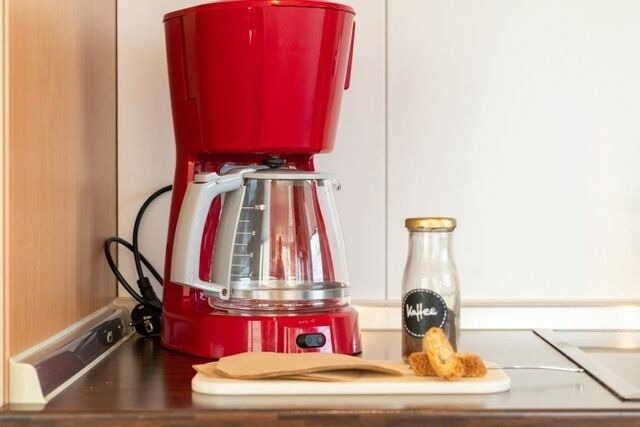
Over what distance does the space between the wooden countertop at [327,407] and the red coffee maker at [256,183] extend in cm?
15

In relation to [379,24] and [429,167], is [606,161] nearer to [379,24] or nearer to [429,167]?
[429,167]

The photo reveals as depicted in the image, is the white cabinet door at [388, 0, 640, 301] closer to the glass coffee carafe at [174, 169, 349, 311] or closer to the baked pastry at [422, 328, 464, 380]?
the glass coffee carafe at [174, 169, 349, 311]

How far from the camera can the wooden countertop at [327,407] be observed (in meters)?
0.83

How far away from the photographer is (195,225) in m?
1.06

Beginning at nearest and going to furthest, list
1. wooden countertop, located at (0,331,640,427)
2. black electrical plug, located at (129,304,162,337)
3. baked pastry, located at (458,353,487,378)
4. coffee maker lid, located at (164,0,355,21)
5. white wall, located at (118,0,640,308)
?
wooden countertop, located at (0,331,640,427)
baked pastry, located at (458,353,487,378)
coffee maker lid, located at (164,0,355,21)
black electrical plug, located at (129,304,162,337)
white wall, located at (118,0,640,308)

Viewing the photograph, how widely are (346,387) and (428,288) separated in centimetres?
18

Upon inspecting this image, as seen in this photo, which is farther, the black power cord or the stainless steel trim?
the black power cord

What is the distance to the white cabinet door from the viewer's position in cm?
136

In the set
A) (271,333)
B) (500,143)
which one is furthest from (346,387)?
Result: (500,143)

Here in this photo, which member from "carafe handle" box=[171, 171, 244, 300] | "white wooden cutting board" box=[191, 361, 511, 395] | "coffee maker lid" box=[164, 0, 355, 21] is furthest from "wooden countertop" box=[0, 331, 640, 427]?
"coffee maker lid" box=[164, 0, 355, 21]

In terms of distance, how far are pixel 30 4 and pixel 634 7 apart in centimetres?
86

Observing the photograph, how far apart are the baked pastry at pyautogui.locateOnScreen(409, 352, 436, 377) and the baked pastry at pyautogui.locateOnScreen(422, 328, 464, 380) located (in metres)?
0.02

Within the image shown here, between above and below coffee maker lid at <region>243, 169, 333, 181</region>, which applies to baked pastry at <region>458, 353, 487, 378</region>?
below

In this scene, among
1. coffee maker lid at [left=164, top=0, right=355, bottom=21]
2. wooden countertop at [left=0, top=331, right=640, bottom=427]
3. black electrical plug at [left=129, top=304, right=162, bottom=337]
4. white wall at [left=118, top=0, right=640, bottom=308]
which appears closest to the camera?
wooden countertop at [left=0, top=331, right=640, bottom=427]
